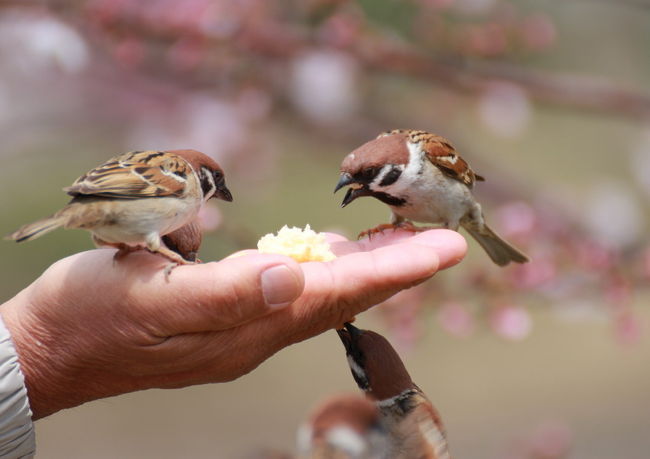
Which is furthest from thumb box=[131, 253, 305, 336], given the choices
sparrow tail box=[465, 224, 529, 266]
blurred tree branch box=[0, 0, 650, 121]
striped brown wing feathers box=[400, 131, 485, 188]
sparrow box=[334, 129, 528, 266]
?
blurred tree branch box=[0, 0, 650, 121]

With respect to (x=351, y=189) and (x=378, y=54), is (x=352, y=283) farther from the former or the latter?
(x=378, y=54)

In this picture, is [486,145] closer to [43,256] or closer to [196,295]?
[43,256]

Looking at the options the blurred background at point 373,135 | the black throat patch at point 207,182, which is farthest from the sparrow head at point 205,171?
the blurred background at point 373,135

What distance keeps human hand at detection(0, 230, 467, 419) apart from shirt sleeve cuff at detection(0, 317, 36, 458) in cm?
4

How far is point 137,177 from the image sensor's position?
1264 millimetres

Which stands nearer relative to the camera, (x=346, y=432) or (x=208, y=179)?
(x=346, y=432)

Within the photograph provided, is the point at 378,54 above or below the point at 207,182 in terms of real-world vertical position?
below

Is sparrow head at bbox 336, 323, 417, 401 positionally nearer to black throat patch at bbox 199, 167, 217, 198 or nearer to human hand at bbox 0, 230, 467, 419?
human hand at bbox 0, 230, 467, 419

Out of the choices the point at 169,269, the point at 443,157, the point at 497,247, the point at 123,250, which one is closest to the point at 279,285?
the point at 169,269

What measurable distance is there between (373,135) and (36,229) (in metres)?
2.74

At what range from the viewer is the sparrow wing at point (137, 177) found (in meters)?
1.20

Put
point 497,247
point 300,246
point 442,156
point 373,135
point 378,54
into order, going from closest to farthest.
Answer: point 300,246, point 442,156, point 497,247, point 378,54, point 373,135

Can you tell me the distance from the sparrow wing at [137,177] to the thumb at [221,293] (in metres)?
0.14

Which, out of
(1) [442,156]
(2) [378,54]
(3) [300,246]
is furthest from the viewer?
(2) [378,54]
